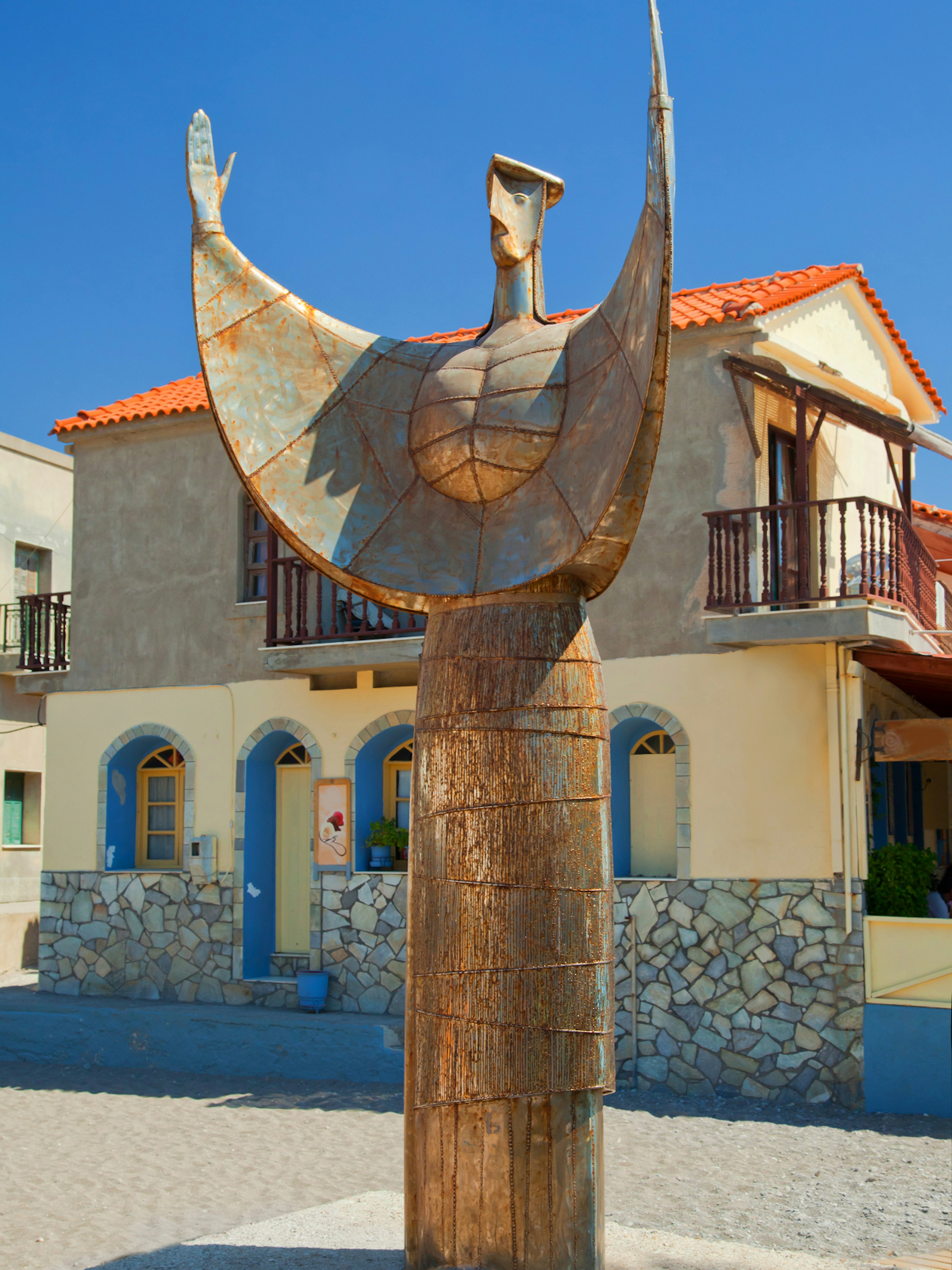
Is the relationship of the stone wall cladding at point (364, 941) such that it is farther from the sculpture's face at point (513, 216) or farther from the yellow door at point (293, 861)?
the sculpture's face at point (513, 216)

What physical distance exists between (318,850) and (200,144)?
9378 mm

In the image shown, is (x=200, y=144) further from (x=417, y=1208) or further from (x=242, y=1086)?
(x=242, y=1086)

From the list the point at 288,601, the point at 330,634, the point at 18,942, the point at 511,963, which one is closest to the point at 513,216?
the point at 511,963

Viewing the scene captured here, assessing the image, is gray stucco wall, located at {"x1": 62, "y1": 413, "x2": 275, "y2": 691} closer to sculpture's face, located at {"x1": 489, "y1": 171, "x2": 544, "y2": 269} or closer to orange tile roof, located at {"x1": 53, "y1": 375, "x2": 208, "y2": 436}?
orange tile roof, located at {"x1": 53, "y1": 375, "x2": 208, "y2": 436}

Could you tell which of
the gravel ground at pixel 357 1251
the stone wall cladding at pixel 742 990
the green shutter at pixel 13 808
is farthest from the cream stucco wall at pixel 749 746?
the green shutter at pixel 13 808

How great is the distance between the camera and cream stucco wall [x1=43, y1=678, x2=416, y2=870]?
13.8m

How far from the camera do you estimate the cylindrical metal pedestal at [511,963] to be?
4.62 metres

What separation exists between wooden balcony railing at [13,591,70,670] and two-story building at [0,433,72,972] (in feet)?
7.27

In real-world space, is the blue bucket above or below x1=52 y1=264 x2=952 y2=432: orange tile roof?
below

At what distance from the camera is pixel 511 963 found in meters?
4.64

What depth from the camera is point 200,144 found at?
5.38 m

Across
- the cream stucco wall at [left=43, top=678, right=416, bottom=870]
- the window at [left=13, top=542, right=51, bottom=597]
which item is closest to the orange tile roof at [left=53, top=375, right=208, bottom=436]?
the cream stucco wall at [left=43, top=678, right=416, bottom=870]

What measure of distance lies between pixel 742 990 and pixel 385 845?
13.1 feet

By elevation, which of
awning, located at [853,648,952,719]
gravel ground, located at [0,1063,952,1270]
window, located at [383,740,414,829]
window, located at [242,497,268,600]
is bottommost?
gravel ground, located at [0,1063,952,1270]
